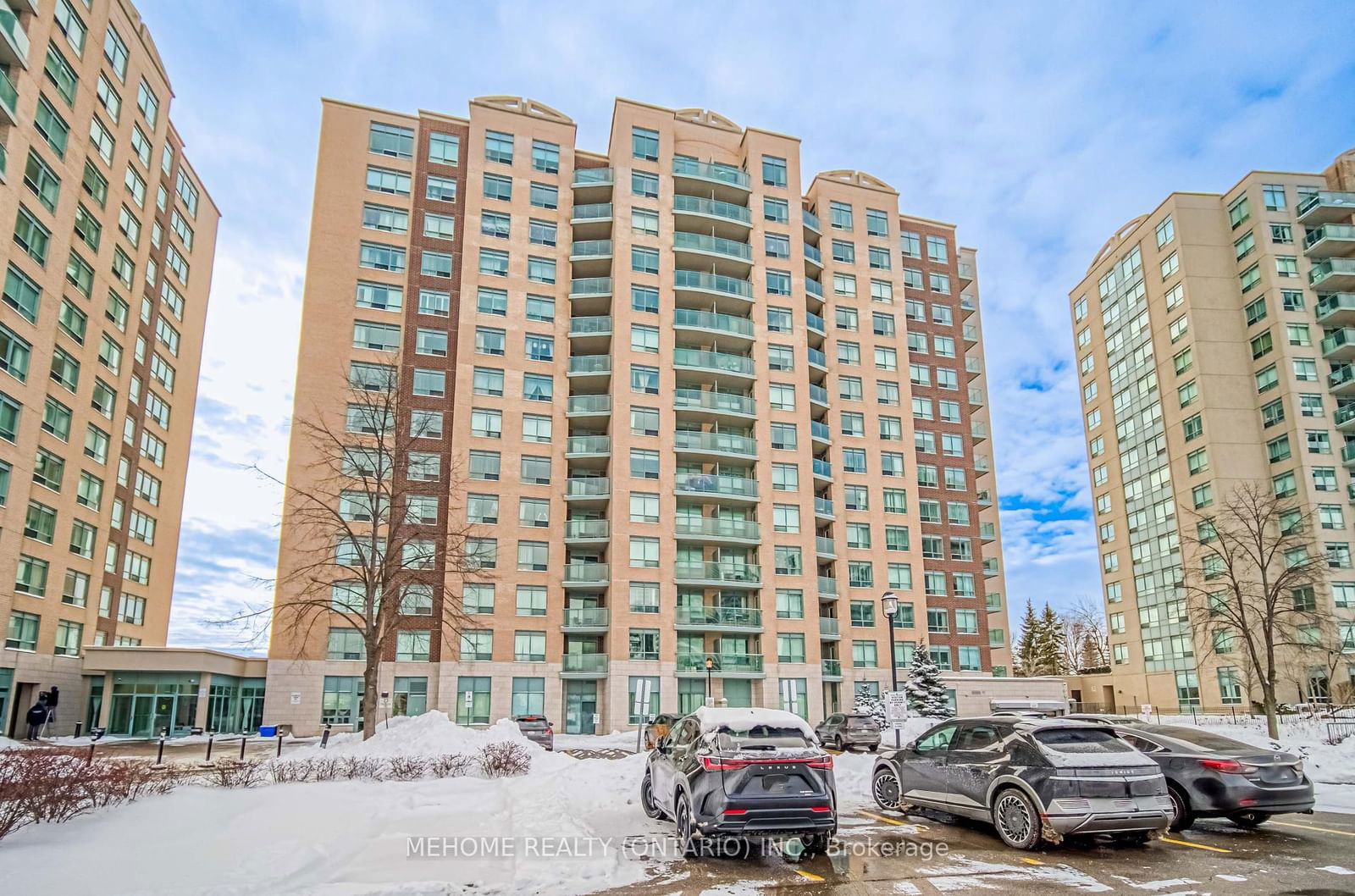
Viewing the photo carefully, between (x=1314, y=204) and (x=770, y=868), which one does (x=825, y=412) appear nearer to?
(x=1314, y=204)

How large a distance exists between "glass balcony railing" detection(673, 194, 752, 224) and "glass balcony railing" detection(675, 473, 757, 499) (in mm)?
18283

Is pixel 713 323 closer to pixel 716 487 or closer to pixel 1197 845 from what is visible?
pixel 716 487

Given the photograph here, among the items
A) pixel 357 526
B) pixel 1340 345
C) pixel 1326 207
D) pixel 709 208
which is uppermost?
pixel 1326 207

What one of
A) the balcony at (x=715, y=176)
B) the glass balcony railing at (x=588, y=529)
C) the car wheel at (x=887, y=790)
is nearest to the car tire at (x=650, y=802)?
the car wheel at (x=887, y=790)

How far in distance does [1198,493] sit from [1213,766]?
60.9 meters

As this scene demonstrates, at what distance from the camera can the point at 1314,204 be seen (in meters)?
65.2

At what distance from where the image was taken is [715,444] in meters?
54.0

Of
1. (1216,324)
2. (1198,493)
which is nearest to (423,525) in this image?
(1198,493)

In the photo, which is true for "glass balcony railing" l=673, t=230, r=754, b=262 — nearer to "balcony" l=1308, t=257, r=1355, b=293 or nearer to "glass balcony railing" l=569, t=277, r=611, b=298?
"glass balcony railing" l=569, t=277, r=611, b=298

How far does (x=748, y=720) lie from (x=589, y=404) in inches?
1683

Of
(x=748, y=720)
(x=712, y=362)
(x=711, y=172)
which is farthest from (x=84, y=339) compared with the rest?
(x=748, y=720)

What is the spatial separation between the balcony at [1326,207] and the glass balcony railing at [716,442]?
160ft

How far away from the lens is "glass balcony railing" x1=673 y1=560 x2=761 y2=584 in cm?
5138

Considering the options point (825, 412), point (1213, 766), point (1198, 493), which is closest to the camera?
point (1213, 766)
